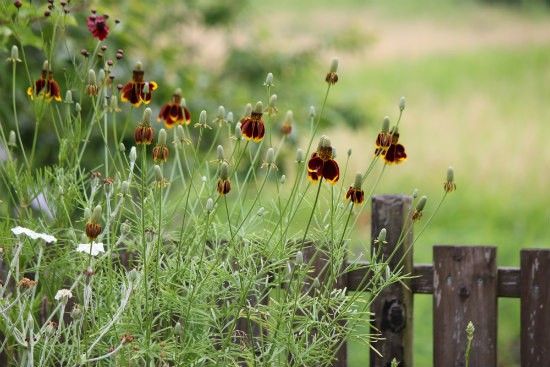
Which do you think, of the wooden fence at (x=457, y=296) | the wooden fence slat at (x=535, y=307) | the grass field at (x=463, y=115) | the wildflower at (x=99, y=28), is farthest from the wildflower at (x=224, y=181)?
the grass field at (x=463, y=115)

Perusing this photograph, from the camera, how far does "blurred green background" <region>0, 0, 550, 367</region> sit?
6.27 meters

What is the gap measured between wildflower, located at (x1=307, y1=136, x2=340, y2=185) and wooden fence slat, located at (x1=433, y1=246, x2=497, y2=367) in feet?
3.48

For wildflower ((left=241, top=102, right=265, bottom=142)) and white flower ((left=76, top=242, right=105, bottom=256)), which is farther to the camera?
wildflower ((left=241, top=102, right=265, bottom=142))

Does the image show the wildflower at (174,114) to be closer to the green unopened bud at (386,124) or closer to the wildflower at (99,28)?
the wildflower at (99,28)

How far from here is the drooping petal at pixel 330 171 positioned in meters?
2.50

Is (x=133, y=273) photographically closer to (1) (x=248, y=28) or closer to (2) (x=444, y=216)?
(1) (x=248, y=28)

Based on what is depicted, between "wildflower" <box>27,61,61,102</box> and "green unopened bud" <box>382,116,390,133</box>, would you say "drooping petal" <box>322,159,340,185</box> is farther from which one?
"wildflower" <box>27,61,61,102</box>

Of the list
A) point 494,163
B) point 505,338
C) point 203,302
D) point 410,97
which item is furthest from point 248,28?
point 410,97

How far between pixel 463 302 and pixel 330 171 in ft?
3.91

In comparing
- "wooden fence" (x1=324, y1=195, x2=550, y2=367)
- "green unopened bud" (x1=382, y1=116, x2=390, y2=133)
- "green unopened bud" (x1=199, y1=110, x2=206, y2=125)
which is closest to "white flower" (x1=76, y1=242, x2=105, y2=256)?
"green unopened bud" (x1=199, y1=110, x2=206, y2=125)

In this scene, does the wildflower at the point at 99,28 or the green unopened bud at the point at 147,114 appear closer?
the green unopened bud at the point at 147,114

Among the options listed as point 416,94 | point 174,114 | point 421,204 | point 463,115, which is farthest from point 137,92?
point 416,94

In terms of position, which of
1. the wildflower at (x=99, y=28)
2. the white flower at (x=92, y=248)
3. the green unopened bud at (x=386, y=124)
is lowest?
the white flower at (x=92, y=248)

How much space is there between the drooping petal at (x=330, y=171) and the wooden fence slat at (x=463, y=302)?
1.06 meters
